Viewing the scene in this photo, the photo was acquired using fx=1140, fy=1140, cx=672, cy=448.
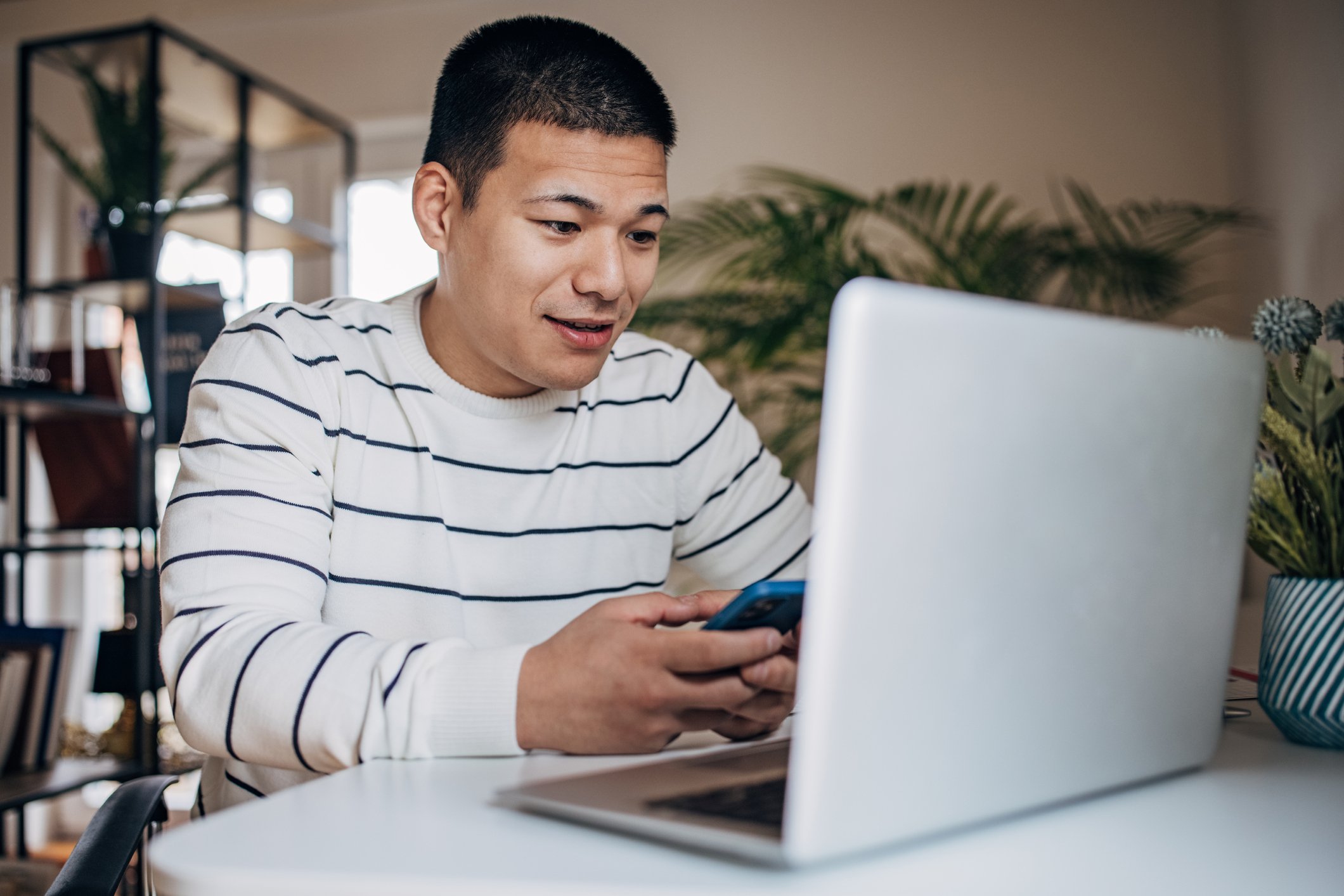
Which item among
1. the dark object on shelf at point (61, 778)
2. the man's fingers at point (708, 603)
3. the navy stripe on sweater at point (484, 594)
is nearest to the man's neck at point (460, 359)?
the navy stripe on sweater at point (484, 594)

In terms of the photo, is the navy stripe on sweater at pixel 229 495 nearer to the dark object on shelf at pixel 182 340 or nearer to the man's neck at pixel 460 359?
the man's neck at pixel 460 359

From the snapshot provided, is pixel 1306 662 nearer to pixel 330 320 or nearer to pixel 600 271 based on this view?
pixel 600 271

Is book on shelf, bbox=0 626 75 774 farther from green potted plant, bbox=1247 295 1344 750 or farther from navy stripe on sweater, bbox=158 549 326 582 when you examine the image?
green potted plant, bbox=1247 295 1344 750

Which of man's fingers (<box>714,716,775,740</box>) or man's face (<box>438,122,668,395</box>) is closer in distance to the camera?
man's fingers (<box>714,716,775,740</box>)

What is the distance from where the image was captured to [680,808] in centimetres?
52

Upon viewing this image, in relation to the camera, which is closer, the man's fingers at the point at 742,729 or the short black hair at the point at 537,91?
the man's fingers at the point at 742,729

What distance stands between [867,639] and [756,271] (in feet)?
6.14

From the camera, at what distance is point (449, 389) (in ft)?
3.80

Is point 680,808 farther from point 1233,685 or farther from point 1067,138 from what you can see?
point 1067,138

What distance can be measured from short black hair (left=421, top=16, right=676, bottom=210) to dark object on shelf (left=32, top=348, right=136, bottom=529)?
193 cm

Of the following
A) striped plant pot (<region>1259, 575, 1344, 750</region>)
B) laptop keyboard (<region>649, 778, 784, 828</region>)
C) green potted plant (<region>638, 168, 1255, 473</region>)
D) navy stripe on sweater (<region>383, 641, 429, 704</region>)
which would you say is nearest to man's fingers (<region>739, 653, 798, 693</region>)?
laptop keyboard (<region>649, 778, 784, 828</region>)

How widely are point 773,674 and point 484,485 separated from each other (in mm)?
524

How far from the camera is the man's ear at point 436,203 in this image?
1.15 m

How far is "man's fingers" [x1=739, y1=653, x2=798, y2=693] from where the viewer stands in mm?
678
